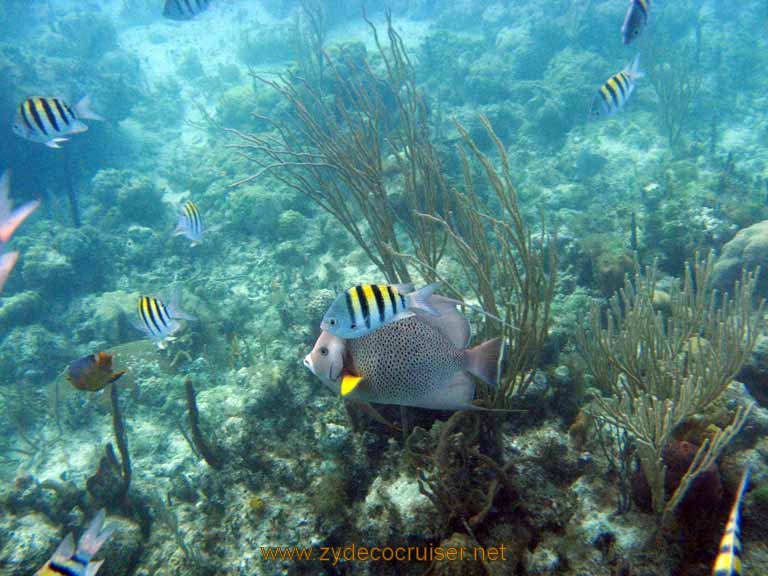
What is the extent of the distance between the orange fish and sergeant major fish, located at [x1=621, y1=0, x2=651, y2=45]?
5561 millimetres

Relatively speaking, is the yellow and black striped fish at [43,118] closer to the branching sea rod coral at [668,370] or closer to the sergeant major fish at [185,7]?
the sergeant major fish at [185,7]

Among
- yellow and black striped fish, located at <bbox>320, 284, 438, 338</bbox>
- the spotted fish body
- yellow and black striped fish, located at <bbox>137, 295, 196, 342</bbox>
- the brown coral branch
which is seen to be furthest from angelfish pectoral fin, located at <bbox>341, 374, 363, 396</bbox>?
yellow and black striped fish, located at <bbox>137, 295, 196, 342</bbox>

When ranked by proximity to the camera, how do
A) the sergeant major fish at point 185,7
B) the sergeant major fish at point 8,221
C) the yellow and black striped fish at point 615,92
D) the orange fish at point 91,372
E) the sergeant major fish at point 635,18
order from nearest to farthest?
the sergeant major fish at point 8,221 < the orange fish at point 91,372 < the sergeant major fish at point 635,18 < the yellow and black striped fish at point 615,92 < the sergeant major fish at point 185,7

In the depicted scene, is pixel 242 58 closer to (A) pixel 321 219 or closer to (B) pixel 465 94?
(B) pixel 465 94

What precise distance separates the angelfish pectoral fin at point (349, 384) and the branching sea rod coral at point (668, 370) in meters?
1.31

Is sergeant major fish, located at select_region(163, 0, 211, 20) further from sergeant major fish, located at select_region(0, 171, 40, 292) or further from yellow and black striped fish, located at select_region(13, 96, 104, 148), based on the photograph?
sergeant major fish, located at select_region(0, 171, 40, 292)

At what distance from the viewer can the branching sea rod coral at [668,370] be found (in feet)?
6.28

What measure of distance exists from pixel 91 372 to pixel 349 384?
7.97 feet

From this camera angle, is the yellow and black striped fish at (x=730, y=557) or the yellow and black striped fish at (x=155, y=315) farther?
the yellow and black striped fish at (x=155, y=315)

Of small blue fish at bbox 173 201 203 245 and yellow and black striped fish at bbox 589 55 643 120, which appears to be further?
small blue fish at bbox 173 201 203 245

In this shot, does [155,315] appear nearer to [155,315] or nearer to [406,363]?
[155,315]

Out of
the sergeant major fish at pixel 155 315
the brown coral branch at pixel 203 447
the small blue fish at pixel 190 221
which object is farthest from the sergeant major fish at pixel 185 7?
the brown coral branch at pixel 203 447

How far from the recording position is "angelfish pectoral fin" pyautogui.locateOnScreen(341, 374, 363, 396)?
1.95 meters

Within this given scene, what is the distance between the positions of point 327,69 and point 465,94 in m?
4.18
